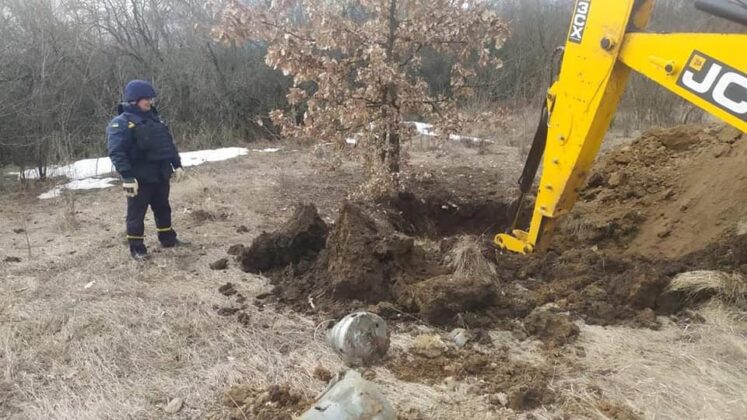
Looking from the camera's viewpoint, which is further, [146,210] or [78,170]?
[78,170]

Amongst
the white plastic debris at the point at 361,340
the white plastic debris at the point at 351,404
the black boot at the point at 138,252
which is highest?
the white plastic debris at the point at 351,404

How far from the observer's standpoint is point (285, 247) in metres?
5.66

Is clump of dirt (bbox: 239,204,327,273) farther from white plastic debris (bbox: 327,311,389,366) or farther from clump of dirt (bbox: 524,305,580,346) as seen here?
clump of dirt (bbox: 524,305,580,346)

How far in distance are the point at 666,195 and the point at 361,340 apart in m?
4.13

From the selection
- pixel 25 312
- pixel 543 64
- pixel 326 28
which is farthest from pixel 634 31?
pixel 543 64

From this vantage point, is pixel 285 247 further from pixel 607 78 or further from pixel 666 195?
pixel 666 195

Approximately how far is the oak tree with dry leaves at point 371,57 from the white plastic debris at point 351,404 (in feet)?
13.5

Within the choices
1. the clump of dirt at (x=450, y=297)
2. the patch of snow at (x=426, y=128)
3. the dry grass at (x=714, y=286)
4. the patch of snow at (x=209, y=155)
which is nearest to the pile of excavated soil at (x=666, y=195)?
the dry grass at (x=714, y=286)

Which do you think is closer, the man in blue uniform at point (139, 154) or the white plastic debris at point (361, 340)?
the white plastic debris at point (361, 340)

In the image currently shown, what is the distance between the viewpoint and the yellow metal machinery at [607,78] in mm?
3479

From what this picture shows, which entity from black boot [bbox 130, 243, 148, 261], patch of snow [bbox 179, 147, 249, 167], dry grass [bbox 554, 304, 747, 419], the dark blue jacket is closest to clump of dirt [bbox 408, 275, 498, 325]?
dry grass [bbox 554, 304, 747, 419]

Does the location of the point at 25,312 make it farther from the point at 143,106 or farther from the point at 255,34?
the point at 255,34

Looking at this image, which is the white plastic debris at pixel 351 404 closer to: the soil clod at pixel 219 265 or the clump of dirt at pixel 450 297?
the clump of dirt at pixel 450 297

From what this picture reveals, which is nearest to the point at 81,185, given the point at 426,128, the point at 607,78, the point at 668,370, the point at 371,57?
the point at 426,128
